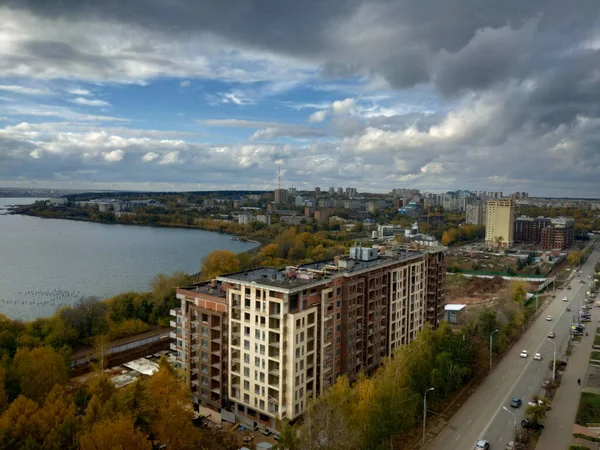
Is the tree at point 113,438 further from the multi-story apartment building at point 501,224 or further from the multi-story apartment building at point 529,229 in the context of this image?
the multi-story apartment building at point 529,229

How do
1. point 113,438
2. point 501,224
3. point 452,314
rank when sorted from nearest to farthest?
point 113,438 → point 452,314 → point 501,224

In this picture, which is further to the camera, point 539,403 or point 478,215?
point 478,215

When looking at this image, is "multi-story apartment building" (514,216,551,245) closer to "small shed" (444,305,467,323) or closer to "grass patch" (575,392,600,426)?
"small shed" (444,305,467,323)

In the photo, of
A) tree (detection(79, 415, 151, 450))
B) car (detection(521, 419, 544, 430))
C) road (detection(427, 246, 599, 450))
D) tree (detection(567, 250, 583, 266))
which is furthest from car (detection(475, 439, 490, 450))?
tree (detection(567, 250, 583, 266))

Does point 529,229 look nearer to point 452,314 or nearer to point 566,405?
point 452,314

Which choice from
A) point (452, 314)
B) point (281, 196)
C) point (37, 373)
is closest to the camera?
point (37, 373)

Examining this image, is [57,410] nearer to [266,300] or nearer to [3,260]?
[266,300]

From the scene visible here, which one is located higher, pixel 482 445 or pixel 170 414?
pixel 170 414

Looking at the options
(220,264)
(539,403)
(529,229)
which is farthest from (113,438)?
(529,229)
